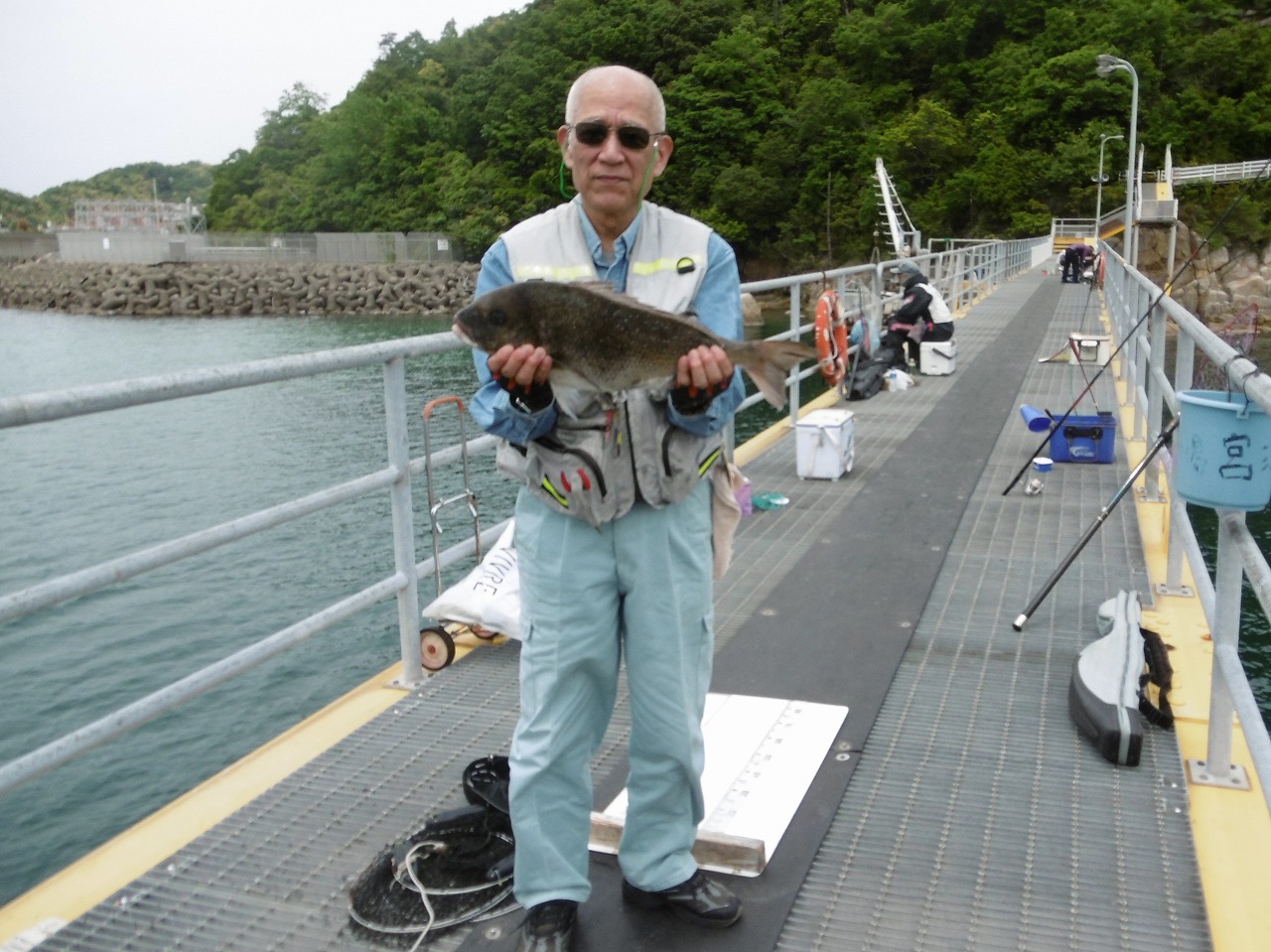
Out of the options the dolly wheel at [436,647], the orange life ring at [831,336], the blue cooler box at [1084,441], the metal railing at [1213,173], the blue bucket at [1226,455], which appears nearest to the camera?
the blue bucket at [1226,455]

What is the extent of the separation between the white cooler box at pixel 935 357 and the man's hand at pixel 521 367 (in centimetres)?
1171

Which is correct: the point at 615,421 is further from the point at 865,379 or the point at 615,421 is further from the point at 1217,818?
the point at 865,379

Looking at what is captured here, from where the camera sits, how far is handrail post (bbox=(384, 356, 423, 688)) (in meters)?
4.20

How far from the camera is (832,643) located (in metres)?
4.79

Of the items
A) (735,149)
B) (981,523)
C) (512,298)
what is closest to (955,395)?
(981,523)

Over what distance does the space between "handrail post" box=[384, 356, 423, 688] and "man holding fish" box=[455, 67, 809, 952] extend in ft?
5.37

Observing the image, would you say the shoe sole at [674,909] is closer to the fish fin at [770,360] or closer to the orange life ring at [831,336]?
the fish fin at [770,360]

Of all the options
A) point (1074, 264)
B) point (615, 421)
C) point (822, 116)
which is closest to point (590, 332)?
point (615, 421)

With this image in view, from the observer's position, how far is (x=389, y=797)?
3.55m

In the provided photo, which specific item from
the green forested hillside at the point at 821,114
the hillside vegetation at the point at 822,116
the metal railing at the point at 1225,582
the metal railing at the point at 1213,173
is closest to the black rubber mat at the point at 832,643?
the metal railing at the point at 1225,582

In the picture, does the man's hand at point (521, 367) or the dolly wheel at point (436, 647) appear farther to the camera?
the dolly wheel at point (436, 647)

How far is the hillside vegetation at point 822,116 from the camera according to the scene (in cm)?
8025

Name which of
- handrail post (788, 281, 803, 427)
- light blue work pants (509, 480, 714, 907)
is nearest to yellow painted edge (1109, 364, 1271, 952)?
light blue work pants (509, 480, 714, 907)

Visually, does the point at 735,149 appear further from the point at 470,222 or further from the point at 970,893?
the point at 970,893
